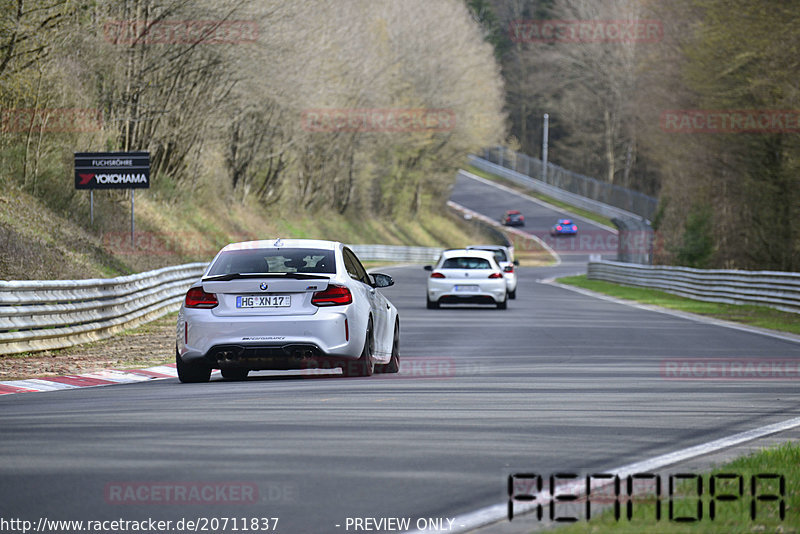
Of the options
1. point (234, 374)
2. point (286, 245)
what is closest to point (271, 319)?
point (286, 245)

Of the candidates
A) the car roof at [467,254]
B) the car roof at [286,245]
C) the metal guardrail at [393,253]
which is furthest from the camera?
the metal guardrail at [393,253]

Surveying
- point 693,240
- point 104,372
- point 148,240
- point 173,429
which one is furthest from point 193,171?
point 173,429

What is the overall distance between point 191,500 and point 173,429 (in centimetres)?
246

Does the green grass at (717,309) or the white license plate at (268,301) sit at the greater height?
the white license plate at (268,301)

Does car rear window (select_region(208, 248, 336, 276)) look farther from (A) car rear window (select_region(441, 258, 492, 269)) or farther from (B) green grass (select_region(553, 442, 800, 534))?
(A) car rear window (select_region(441, 258, 492, 269))

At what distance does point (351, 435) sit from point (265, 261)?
4.40 meters

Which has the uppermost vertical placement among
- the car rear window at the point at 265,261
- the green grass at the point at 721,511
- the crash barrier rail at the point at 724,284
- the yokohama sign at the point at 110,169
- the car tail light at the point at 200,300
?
the yokohama sign at the point at 110,169

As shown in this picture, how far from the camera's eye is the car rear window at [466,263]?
30.4m

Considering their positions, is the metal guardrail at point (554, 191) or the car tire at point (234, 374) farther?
the metal guardrail at point (554, 191)
